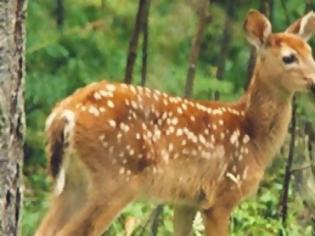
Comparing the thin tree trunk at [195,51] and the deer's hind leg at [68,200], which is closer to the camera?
the deer's hind leg at [68,200]

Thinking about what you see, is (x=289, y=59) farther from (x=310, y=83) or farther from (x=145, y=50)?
(x=145, y=50)

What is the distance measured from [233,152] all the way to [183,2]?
175 cm

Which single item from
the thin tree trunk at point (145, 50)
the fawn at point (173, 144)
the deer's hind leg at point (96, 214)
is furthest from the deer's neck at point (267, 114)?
the deer's hind leg at point (96, 214)

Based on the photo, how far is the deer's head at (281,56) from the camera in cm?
819

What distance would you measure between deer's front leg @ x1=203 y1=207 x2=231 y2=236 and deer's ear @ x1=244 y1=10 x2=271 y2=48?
3.78 ft

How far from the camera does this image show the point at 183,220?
8.08 m

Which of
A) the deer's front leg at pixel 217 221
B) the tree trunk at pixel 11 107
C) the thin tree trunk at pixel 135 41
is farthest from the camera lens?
the thin tree trunk at pixel 135 41

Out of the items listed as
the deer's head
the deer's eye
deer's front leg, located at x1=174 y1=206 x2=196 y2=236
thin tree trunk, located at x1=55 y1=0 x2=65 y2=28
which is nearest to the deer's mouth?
the deer's head

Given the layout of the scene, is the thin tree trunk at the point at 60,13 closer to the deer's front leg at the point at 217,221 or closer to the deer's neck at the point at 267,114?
the deer's neck at the point at 267,114

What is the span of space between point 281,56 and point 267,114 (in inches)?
15.6

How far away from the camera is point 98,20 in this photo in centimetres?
998

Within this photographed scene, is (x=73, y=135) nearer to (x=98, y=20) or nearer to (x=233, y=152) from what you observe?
(x=233, y=152)

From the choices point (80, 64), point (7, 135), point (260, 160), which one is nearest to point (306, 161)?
point (260, 160)

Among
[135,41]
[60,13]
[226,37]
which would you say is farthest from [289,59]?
[226,37]
